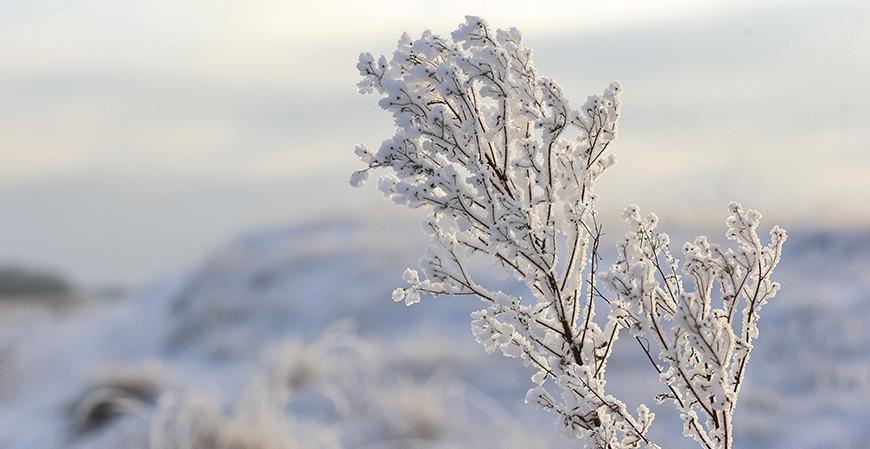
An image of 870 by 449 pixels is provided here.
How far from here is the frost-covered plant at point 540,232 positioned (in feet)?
4.97

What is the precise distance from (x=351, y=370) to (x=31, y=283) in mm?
20427

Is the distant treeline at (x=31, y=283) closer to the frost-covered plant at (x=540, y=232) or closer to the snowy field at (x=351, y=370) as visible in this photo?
the snowy field at (x=351, y=370)

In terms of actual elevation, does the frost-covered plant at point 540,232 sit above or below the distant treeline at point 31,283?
below

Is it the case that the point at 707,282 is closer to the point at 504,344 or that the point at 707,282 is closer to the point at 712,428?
the point at 712,428

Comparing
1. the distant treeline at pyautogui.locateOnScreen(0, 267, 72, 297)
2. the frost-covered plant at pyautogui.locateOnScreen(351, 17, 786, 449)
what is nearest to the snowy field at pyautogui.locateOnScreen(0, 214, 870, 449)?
the frost-covered plant at pyautogui.locateOnScreen(351, 17, 786, 449)

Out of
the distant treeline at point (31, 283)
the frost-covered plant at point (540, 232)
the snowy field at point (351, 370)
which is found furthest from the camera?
the distant treeline at point (31, 283)

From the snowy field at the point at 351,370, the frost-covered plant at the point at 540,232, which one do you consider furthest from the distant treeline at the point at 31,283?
the frost-covered plant at the point at 540,232

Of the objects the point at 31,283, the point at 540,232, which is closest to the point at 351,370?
the point at 540,232

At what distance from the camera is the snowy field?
19.3ft

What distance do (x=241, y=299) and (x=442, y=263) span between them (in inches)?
423

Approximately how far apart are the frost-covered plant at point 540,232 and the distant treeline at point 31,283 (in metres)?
25.0

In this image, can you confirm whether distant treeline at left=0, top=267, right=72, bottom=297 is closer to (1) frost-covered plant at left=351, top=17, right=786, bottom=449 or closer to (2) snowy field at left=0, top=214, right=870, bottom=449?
(2) snowy field at left=0, top=214, right=870, bottom=449

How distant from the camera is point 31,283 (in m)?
24.8

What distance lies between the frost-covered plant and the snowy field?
3523 millimetres
